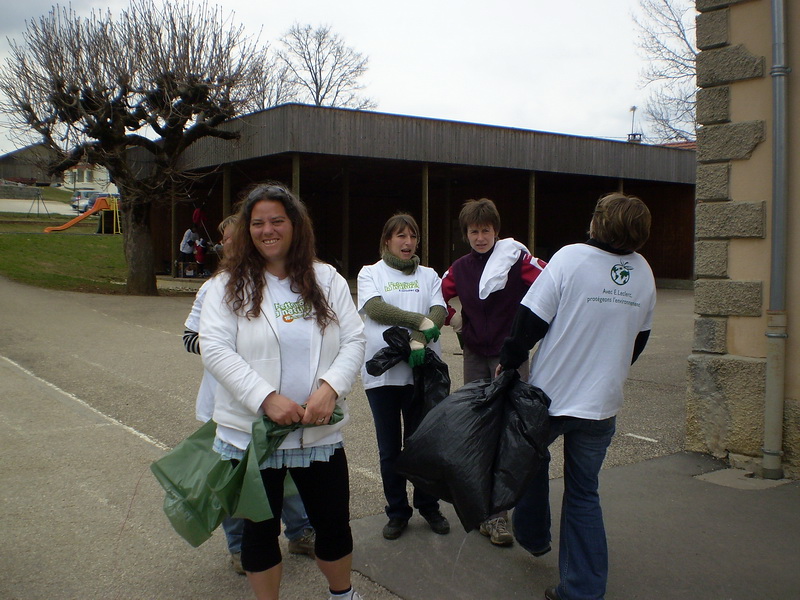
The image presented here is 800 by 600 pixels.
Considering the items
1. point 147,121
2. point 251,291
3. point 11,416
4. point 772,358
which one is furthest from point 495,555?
point 147,121

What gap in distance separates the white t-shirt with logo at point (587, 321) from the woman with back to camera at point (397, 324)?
2.81 feet

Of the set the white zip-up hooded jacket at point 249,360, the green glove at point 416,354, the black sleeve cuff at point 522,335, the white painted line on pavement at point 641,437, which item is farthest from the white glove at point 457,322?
the white painted line on pavement at point 641,437

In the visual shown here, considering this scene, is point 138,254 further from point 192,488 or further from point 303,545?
point 192,488

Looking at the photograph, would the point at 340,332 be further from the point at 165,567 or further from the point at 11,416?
the point at 11,416

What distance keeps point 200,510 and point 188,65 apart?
1639 cm

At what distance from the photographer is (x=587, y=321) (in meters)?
3.00

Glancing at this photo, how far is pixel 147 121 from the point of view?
1727 cm

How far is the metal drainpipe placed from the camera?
191 inches

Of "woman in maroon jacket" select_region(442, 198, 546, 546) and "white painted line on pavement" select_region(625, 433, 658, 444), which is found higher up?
"woman in maroon jacket" select_region(442, 198, 546, 546)

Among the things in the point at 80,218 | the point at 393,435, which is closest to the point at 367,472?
the point at 393,435

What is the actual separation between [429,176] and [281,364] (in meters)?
21.8

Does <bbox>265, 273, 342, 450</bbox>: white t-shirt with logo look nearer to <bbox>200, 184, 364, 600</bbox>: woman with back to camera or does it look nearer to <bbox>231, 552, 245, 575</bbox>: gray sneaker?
<bbox>200, 184, 364, 600</bbox>: woman with back to camera

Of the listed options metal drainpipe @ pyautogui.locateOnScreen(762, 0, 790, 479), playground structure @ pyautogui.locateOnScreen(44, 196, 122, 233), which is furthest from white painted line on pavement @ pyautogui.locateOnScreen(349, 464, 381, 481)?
playground structure @ pyautogui.locateOnScreen(44, 196, 122, 233)

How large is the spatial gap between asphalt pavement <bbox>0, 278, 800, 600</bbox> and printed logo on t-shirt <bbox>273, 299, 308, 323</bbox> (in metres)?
1.33
